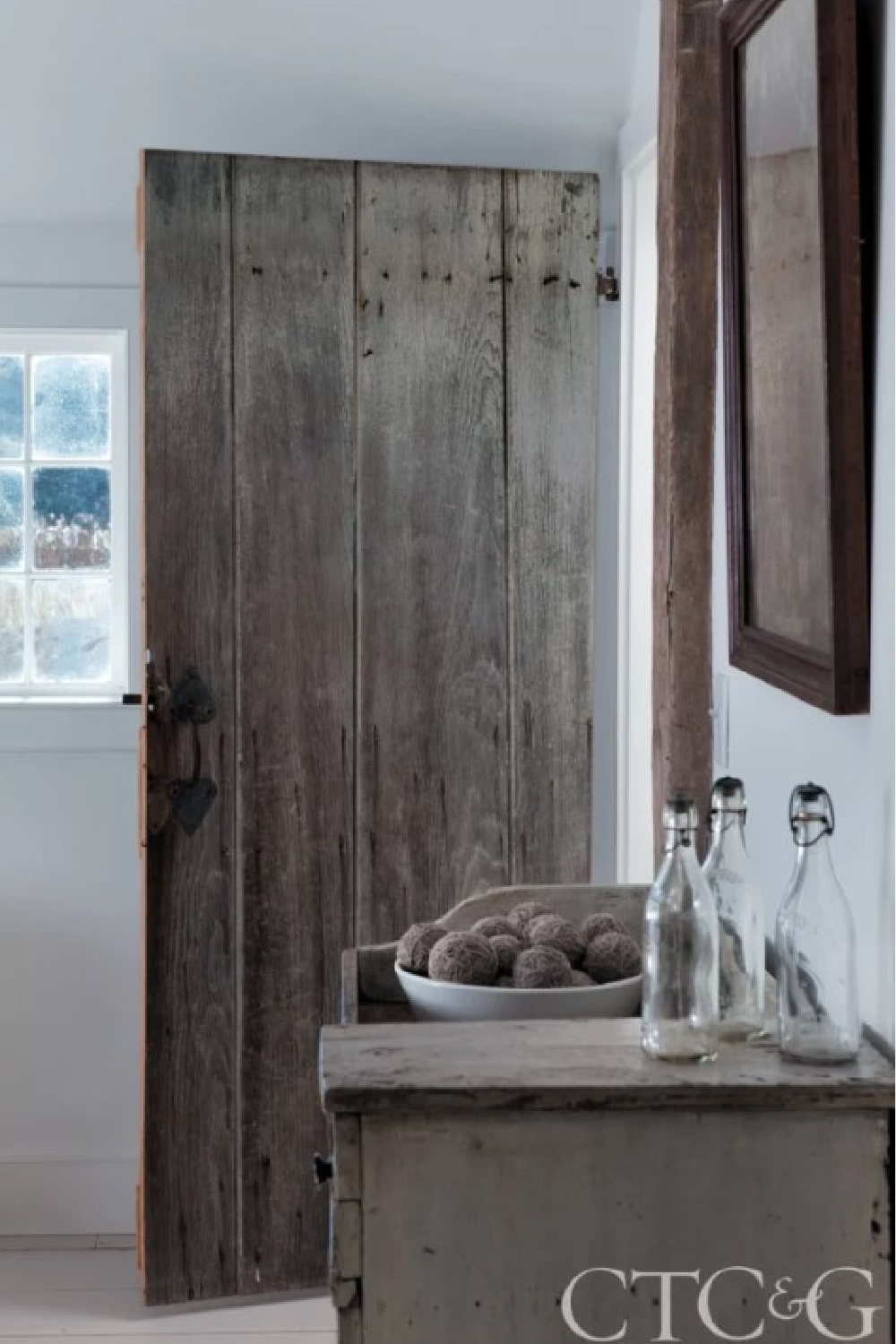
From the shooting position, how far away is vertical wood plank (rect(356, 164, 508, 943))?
287cm

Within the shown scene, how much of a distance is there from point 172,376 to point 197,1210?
1.39m

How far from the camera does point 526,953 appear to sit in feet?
5.12

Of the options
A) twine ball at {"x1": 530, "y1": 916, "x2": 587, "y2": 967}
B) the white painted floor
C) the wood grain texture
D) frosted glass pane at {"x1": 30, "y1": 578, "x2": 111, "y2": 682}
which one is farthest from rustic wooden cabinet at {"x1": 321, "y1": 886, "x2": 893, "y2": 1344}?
frosted glass pane at {"x1": 30, "y1": 578, "x2": 111, "y2": 682}

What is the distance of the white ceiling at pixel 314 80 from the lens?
2877 mm

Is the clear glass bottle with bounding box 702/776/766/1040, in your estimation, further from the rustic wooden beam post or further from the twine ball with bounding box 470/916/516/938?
the rustic wooden beam post

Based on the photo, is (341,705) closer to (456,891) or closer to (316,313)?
(456,891)

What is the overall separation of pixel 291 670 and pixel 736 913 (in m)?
1.51

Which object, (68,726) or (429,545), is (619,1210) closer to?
(429,545)

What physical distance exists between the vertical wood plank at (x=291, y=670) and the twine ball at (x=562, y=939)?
128cm

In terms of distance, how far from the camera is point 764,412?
1.70 m

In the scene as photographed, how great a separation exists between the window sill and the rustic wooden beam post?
1.36 metres

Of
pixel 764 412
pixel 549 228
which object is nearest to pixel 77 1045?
pixel 549 228

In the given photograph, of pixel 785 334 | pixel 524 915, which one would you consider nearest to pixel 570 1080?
pixel 524 915

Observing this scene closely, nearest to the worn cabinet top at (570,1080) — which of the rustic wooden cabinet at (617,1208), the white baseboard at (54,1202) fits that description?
the rustic wooden cabinet at (617,1208)
